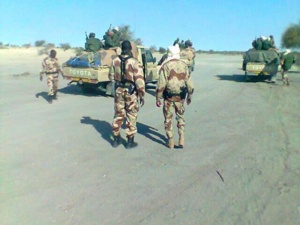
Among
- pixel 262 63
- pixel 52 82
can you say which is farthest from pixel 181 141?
pixel 262 63

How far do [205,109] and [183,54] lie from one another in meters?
7.84

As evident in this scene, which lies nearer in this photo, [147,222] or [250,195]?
[147,222]

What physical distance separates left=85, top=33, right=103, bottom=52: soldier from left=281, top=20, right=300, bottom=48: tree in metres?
26.1

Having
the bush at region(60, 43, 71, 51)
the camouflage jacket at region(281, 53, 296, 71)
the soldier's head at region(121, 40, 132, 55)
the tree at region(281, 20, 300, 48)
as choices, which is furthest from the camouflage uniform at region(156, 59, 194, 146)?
the bush at region(60, 43, 71, 51)

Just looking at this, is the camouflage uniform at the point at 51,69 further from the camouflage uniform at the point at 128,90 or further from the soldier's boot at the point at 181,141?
the soldier's boot at the point at 181,141

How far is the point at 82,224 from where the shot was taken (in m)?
3.58

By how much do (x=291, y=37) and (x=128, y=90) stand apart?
1276 inches

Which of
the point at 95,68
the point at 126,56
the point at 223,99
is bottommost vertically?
the point at 223,99

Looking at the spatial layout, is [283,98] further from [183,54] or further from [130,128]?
[130,128]

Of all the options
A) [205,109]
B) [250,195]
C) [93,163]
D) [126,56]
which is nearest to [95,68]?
[205,109]

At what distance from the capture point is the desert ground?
383 centimetres

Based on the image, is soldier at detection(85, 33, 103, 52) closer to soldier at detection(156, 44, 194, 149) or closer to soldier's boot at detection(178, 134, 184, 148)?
soldier at detection(156, 44, 194, 149)

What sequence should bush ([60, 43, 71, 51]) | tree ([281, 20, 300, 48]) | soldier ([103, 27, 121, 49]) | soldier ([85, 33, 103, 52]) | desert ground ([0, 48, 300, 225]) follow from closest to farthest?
desert ground ([0, 48, 300, 225]) → soldier ([85, 33, 103, 52]) → soldier ([103, 27, 121, 49]) → tree ([281, 20, 300, 48]) → bush ([60, 43, 71, 51])

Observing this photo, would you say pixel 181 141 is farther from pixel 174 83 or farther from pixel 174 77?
pixel 174 77
